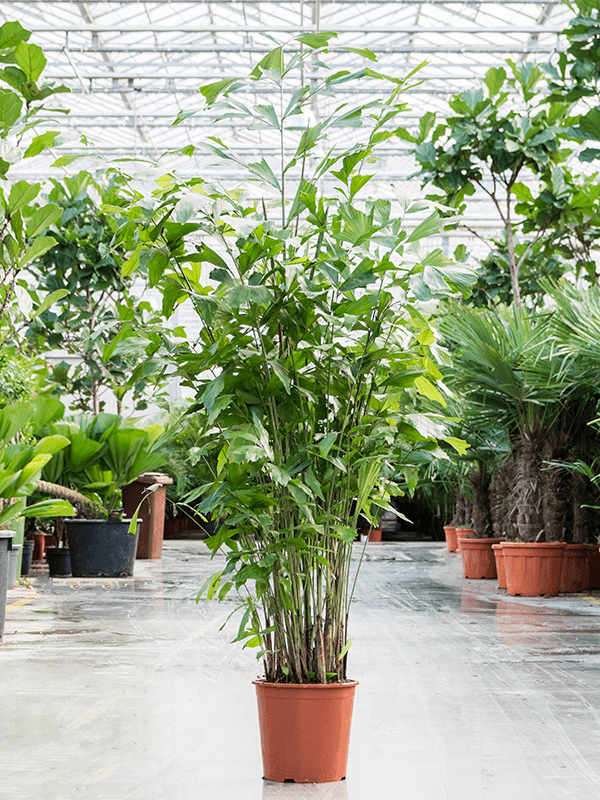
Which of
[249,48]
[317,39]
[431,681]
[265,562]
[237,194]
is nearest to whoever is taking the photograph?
[317,39]

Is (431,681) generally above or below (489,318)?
below

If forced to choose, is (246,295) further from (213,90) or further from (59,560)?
(59,560)

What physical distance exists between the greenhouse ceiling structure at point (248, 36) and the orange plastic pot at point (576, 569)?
298 inches

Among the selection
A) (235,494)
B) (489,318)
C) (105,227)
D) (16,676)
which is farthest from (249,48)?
(235,494)

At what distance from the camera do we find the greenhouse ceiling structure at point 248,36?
11.5 metres

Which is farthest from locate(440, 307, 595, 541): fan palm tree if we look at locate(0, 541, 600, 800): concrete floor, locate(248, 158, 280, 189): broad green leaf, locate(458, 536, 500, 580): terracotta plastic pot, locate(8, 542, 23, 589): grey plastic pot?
locate(248, 158, 280, 189): broad green leaf

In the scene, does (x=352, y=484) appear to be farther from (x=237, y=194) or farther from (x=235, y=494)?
(x=237, y=194)

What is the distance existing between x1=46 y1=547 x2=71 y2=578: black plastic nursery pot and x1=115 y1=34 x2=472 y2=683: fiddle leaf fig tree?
210 inches

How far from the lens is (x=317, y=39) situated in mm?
1671

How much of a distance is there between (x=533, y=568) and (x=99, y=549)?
331 cm

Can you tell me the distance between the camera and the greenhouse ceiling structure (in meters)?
11.5

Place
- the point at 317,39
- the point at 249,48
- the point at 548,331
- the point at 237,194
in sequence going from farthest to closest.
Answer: the point at 249,48 → the point at 548,331 → the point at 237,194 → the point at 317,39

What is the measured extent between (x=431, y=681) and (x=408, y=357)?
1.69 metres

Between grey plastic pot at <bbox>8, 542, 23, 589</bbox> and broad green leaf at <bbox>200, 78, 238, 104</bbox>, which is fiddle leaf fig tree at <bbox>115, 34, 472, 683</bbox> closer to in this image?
broad green leaf at <bbox>200, 78, 238, 104</bbox>
